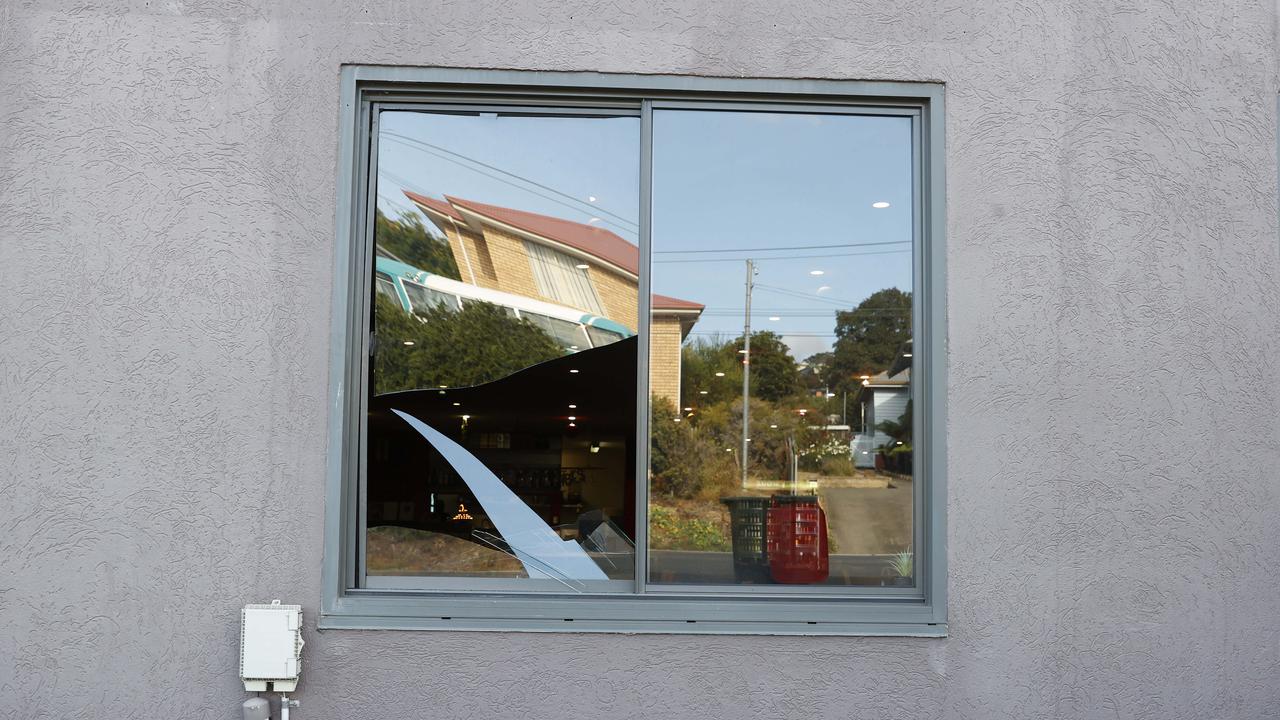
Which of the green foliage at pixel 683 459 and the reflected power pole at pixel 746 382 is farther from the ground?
the reflected power pole at pixel 746 382

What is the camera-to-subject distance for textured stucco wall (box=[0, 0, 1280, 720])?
3877 millimetres

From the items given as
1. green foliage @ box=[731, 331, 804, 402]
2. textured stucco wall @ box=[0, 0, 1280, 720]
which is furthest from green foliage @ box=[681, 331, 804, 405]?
textured stucco wall @ box=[0, 0, 1280, 720]

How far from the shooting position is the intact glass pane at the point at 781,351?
4.14 metres

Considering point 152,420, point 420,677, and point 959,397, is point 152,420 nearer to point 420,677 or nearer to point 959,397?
point 420,677

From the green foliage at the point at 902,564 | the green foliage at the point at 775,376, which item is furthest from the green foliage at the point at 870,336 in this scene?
the green foliage at the point at 902,564

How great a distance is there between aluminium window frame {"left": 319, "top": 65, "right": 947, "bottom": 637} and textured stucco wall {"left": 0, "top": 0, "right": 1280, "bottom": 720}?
65mm

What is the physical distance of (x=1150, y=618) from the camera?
12.7 ft

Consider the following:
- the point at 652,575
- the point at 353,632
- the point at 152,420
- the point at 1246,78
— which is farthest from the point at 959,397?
the point at 152,420

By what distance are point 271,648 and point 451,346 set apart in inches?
54.2

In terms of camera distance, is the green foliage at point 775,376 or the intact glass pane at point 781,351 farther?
the green foliage at point 775,376

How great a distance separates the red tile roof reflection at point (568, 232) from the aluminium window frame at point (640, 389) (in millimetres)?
83

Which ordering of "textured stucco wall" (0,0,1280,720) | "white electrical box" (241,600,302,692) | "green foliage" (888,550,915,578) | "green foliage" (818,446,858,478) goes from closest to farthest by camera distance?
"white electrical box" (241,600,302,692), "textured stucco wall" (0,0,1280,720), "green foliage" (888,550,915,578), "green foliage" (818,446,858,478)

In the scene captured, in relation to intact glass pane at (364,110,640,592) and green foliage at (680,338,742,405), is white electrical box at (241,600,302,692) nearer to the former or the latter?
intact glass pane at (364,110,640,592)

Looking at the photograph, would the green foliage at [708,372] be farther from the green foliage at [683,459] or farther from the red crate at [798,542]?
the red crate at [798,542]
